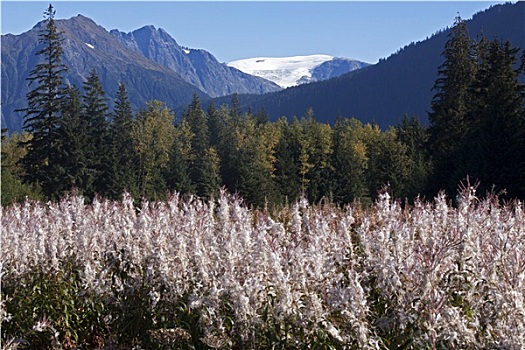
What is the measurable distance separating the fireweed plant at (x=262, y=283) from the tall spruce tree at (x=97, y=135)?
52657mm

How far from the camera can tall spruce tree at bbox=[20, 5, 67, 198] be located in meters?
52.2

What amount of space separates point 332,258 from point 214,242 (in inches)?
46.1

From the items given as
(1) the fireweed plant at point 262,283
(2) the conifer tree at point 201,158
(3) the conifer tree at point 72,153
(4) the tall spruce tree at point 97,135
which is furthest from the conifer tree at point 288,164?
(1) the fireweed plant at point 262,283

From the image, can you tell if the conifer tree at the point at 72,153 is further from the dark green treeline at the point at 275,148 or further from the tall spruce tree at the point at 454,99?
the tall spruce tree at the point at 454,99

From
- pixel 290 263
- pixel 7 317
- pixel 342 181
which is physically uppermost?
pixel 290 263

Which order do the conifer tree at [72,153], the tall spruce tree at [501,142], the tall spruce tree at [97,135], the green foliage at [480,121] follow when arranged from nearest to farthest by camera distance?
the tall spruce tree at [501,142] → the green foliage at [480,121] → the conifer tree at [72,153] → the tall spruce tree at [97,135]

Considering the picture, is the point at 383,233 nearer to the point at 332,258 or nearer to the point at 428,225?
the point at 332,258

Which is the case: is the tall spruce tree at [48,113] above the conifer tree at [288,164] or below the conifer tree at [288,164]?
above

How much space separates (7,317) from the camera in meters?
6.36

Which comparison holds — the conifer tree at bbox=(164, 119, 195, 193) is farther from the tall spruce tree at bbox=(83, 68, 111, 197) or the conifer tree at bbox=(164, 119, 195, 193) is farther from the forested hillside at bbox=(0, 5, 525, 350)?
the forested hillside at bbox=(0, 5, 525, 350)

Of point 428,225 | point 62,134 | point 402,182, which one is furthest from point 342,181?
point 428,225

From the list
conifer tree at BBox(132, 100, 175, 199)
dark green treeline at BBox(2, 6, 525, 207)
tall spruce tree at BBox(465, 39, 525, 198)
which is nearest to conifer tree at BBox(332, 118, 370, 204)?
dark green treeline at BBox(2, 6, 525, 207)

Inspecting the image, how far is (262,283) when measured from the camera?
5359mm

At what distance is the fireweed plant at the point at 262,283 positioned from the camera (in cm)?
469
